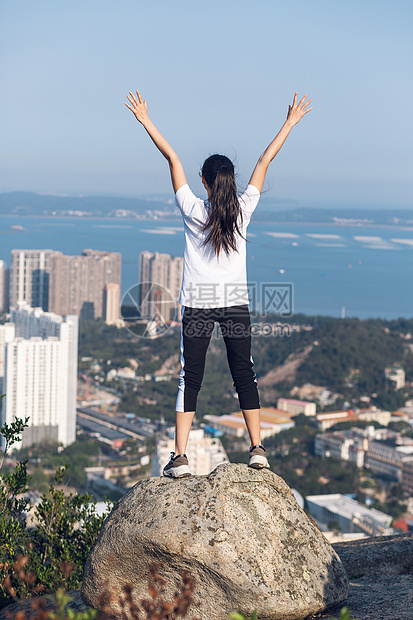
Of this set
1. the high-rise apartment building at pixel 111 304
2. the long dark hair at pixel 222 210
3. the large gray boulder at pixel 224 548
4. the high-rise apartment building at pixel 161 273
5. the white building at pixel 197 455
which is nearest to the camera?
the large gray boulder at pixel 224 548

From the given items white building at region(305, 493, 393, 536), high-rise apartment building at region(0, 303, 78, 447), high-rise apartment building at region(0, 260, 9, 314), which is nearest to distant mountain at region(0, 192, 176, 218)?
high-rise apartment building at region(0, 260, 9, 314)

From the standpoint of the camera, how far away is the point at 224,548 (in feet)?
7.43

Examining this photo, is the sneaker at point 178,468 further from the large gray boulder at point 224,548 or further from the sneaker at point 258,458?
the sneaker at point 258,458

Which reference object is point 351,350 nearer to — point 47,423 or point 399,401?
point 399,401

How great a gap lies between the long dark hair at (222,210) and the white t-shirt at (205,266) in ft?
0.08

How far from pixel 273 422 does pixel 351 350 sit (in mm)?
7594

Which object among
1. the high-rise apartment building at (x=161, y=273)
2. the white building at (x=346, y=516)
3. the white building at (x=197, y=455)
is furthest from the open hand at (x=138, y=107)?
the high-rise apartment building at (x=161, y=273)

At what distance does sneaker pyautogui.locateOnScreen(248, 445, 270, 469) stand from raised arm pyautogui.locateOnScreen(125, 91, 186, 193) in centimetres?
106

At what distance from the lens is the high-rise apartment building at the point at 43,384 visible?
20703mm

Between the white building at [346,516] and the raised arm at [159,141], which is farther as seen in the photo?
the white building at [346,516]

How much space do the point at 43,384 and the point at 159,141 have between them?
19.8 meters

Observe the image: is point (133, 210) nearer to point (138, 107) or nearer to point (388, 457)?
point (388, 457)

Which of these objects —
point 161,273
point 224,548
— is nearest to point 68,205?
point 161,273

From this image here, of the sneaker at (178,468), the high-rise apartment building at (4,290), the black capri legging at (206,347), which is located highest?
the black capri legging at (206,347)
